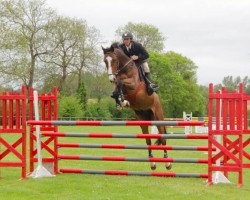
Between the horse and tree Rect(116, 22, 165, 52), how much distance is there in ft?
154

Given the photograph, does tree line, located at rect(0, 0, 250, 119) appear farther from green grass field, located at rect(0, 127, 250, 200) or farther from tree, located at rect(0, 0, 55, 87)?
green grass field, located at rect(0, 127, 250, 200)

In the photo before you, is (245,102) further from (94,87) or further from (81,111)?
(94,87)

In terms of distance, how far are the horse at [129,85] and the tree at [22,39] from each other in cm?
3278

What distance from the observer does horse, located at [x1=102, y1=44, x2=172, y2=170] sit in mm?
9109

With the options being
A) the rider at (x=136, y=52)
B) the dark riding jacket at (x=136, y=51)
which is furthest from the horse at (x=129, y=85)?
the dark riding jacket at (x=136, y=51)

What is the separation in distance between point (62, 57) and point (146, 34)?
15135 mm

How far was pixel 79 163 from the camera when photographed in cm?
1194

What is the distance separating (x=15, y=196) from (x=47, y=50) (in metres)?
39.9

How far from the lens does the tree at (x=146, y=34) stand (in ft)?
188

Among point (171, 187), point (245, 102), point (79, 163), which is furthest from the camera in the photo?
point (79, 163)

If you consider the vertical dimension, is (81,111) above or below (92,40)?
below

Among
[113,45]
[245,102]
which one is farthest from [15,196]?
[245,102]

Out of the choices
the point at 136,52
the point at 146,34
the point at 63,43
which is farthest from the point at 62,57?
Answer: the point at 136,52

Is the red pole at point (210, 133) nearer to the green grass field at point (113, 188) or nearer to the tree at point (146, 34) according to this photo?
the green grass field at point (113, 188)
